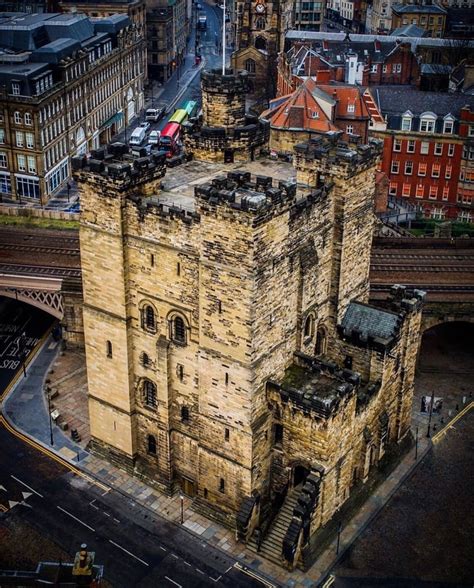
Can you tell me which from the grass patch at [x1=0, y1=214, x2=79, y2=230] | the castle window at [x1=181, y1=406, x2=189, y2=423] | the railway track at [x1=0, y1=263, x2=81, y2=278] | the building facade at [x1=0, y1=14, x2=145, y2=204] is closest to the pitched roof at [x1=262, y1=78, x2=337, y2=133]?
the grass patch at [x1=0, y1=214, x2=79, y2=230]

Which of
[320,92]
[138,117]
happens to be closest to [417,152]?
[320,92]

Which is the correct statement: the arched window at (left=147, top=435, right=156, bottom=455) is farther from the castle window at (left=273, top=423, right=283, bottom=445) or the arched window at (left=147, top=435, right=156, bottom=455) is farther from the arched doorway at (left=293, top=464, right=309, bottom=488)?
the arched doorway at (left=293, top=464, right=309, bottom=488)

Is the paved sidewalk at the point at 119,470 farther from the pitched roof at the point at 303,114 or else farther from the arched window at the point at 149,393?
the pitched roof at the point at 303,114

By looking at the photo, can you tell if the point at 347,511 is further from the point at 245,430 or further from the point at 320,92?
the point at 320,92

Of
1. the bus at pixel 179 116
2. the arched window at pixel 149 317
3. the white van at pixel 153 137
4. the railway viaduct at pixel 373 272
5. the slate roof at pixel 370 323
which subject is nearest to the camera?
the arched window at pixel 149 317

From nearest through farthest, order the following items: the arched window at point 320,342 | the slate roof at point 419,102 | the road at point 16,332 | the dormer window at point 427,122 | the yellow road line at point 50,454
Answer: the arched window at point 320,342 → the yellow road line at point 50,454 → the road at point 16,332 → the dormer window at point 427,122 → the slate roof at point 419,102

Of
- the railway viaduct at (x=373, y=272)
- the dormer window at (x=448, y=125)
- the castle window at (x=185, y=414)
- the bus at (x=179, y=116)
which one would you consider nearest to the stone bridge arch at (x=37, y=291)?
the railway viaduct at (x=373, y=272)
